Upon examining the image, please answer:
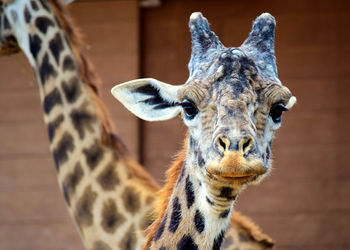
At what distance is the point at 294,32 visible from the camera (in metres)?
8.02

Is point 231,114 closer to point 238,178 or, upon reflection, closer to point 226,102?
point 226,102

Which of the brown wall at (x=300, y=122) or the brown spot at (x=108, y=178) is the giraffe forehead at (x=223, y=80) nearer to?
the brown spot at (x=108, y=178)

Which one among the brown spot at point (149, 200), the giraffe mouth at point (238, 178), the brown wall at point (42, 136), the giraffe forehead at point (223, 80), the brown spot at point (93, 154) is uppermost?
the giraffe forehead at point (223, 80)

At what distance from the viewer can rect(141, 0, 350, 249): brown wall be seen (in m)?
7.89

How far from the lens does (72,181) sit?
5.23 meters

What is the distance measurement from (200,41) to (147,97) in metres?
0.37

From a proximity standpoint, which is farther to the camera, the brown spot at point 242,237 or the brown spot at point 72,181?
the brown spot at point 72,181

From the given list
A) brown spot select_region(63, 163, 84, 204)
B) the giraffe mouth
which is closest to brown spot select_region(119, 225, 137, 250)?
brown spot select_region(63, 163, 84, 204)

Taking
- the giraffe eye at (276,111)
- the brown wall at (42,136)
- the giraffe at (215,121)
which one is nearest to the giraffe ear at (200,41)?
the giraffe at (215,121)

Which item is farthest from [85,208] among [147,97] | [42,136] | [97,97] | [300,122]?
Answer: [300,122]

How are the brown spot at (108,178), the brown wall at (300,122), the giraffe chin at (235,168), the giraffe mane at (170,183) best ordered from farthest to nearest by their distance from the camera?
the brown wall at (300,122) → the brown spot at (108,178) → the giraffe mane at (170,183) → the giraffe chin at (235,168)

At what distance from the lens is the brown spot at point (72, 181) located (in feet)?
17.1

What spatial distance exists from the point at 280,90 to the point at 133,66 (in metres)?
4.66

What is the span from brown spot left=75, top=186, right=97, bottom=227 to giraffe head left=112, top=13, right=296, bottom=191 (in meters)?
1.54
